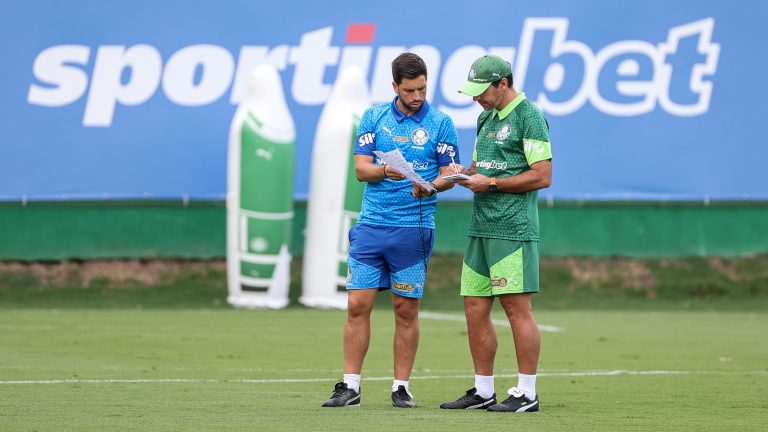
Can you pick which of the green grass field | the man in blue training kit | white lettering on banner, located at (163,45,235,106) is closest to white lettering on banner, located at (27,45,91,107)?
white lettering on banner, located at (163,45,235,106)

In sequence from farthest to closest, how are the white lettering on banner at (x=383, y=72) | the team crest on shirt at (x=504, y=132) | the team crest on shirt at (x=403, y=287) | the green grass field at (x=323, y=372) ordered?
the white lettering on banner at (x=383, y=72)
the team crest on shirt at (x=403, y=287)
the team crest on shirt at (x=504, y=132)
the green grass field at (x=323, y=372)

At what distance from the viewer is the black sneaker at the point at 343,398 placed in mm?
7922

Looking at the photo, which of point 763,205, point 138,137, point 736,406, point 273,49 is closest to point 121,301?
point 138,137

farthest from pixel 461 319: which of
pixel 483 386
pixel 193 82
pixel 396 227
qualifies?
pixel 396 227

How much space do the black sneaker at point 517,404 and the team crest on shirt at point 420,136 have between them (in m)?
1.48

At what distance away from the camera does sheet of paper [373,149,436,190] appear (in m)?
7.71

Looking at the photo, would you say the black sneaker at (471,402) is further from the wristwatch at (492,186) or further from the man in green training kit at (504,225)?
the wristwatch at (492,186)

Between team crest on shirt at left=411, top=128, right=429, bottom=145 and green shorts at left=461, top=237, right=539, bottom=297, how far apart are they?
635mm

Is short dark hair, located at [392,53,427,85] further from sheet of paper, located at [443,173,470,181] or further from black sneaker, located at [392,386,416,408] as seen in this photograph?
black sneaker, located at [392,386,416,408]

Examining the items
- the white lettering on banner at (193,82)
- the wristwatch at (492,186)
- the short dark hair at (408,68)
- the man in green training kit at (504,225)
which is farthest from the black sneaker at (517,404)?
the white lettering on banner at (193,82)

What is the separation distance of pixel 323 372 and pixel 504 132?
3368 millimetres

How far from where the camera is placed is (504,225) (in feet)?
26.2

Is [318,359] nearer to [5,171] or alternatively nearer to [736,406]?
[736,406]

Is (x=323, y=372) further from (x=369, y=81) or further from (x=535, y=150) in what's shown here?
(x=369, y=81)
